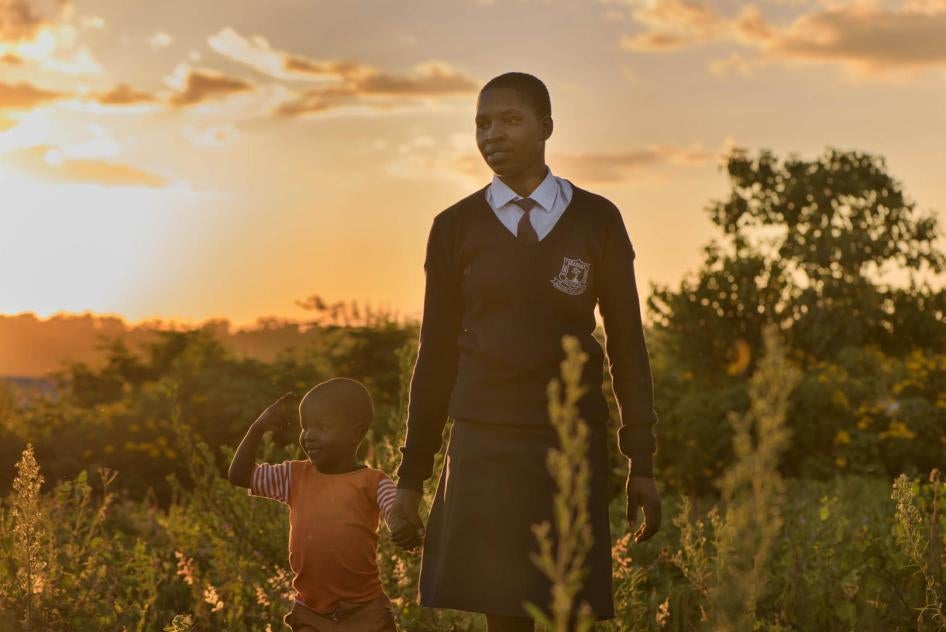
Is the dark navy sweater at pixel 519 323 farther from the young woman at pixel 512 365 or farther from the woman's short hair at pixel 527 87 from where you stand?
the woman's short hair at pixel 527 87

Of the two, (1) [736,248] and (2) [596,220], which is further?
(1) [736,248]

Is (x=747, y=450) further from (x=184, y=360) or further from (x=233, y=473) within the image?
(x=184, y=360)

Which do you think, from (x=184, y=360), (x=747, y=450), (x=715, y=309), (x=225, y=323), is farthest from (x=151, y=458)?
(x=747, y=450)

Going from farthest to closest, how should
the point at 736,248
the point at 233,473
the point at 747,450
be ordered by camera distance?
the point at 736,248, the point at 233,473, the point at 747,450

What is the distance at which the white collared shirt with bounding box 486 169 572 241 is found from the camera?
374 centimetres

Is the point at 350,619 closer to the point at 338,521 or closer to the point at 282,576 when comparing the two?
the point at 338,521

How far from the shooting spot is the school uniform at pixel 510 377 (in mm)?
3566

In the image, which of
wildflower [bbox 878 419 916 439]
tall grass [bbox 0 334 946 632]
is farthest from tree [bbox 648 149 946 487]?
tall grass [bbox 0 334 946 632]

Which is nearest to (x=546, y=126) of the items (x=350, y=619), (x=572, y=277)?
(x=572, y=277)

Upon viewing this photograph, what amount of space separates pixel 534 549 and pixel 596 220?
109 cm

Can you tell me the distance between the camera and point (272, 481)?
4199 mm

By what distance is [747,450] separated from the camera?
1.98 m

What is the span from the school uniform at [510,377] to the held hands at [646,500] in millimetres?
49

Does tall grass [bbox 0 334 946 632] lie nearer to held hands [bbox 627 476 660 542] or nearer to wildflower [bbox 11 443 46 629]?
wildflower [bbox 11 443 46 629]
